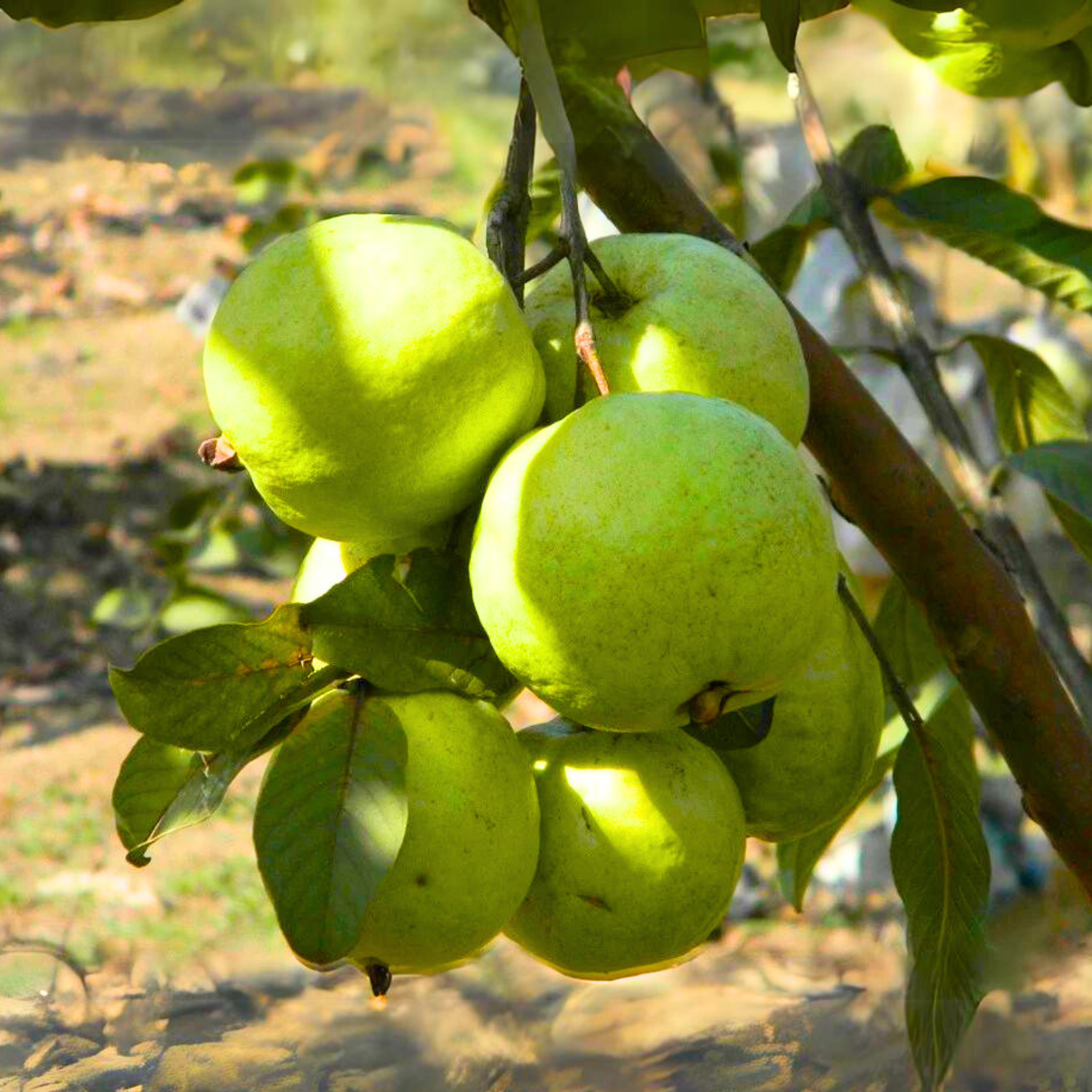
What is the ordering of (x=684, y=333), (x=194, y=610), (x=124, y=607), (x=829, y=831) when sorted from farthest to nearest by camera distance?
(x=124, y=607), (x=194, y=610), (x=829, y=831), (x=684, y=333)

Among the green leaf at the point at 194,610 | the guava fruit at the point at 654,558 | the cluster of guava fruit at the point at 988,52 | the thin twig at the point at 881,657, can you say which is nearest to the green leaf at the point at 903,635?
the thin twig at the point at 881,657

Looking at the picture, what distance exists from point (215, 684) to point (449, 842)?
13 centimetres

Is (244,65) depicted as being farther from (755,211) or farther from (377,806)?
(755,211)

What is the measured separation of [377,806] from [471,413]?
18 cm

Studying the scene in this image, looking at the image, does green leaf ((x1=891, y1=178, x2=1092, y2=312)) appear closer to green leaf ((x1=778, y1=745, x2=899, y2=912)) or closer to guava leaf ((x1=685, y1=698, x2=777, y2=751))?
green leaf ((x1=778, y1=745, x2=899, y2=912))

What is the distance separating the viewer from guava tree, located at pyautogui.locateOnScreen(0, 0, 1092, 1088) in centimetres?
62

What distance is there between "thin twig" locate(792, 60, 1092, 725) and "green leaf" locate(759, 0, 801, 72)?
535 millimetres

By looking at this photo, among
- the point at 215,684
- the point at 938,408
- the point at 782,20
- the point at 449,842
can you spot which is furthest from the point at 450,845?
the point at 938,408

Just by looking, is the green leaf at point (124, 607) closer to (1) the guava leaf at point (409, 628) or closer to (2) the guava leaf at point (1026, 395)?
(2) the guava leaf at point (1026, 395)

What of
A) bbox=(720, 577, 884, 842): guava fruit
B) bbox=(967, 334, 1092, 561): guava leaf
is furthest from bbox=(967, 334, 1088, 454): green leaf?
bbox=(720, 577, 884, 842): guava fruit

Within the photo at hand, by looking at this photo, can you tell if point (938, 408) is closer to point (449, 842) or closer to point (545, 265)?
point (545, 265)

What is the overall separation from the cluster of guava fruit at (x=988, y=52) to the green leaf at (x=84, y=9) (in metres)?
0.48

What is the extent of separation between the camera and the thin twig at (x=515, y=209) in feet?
2.28

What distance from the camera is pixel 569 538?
1.87 feet
